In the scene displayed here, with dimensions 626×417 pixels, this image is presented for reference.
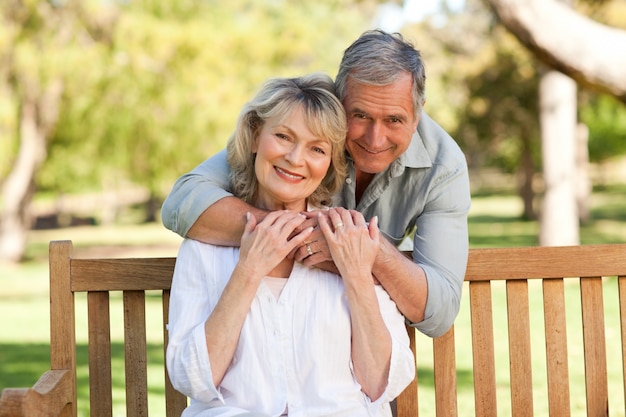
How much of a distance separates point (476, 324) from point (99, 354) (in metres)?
1.42

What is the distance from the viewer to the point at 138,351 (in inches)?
131

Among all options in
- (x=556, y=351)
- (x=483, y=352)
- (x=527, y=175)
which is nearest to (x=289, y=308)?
(x=483, y=352)

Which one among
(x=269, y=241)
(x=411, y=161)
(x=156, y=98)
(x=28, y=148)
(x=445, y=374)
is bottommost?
(x=445, y=374)

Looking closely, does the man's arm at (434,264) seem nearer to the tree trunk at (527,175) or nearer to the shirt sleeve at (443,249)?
the shirt sleeve at (443,249)

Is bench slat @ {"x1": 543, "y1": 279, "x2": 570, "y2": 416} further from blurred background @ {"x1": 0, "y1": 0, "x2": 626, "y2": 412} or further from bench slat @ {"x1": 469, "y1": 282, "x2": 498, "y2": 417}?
blurred background @ {"x1": 0, "y1": 0, "x2": 626, "y2": 412}

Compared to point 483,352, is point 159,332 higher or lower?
lower

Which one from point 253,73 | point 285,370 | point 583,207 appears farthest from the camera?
point 583,207

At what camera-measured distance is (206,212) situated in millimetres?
2994

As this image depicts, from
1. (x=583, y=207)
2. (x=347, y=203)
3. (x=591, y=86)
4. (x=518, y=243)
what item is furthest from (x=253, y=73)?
(x=347, y=203)

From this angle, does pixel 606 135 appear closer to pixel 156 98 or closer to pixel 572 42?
pixel 156 98

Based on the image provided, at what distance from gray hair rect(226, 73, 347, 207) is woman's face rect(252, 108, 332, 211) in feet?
0.09

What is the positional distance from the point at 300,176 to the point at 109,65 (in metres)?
15.9

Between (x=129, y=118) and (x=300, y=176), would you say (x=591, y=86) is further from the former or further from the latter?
(x=129, y=118)

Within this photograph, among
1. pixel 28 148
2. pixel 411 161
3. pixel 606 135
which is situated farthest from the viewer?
pixel 606 135
